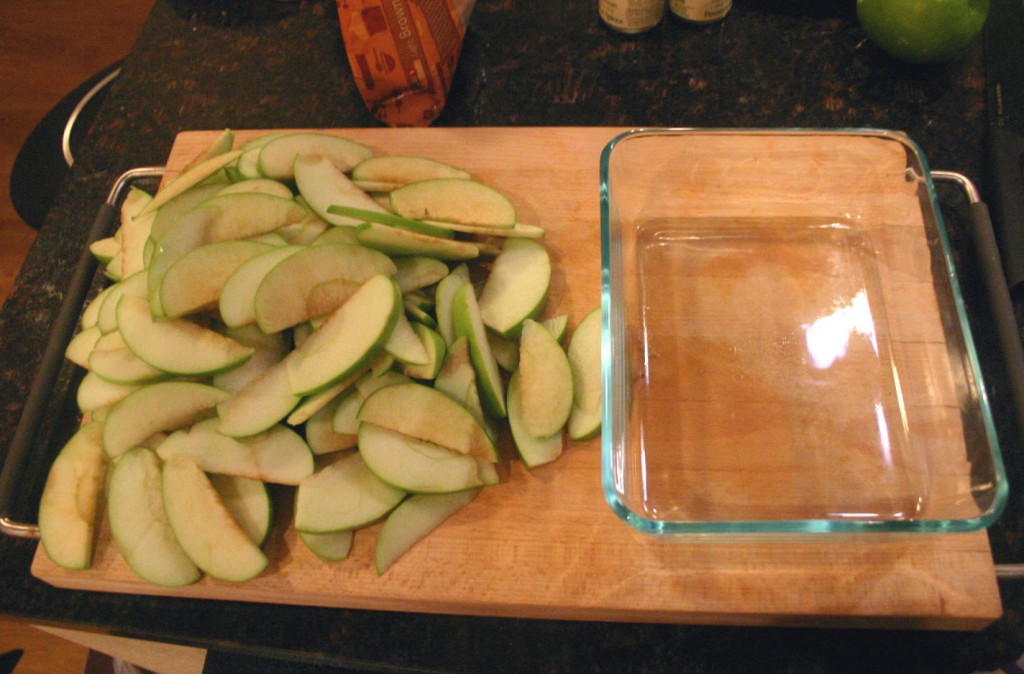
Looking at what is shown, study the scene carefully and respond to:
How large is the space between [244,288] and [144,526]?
1.12ft

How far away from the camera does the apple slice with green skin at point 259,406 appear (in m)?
0.93

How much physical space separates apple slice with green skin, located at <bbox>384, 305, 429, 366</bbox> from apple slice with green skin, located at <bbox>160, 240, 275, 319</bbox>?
235 mm

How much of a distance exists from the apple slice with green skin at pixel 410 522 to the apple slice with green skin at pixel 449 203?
0.42 metres

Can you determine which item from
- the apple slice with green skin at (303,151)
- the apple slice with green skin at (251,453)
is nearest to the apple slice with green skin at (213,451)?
the apple slice with green skin at (251,453)

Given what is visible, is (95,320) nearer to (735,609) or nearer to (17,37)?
(735,609)

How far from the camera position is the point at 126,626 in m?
1.00

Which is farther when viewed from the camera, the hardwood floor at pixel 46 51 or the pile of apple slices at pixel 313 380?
the hardwood floor at pixel 46 51

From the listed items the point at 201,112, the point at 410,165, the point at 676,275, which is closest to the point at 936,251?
the point at 676,275

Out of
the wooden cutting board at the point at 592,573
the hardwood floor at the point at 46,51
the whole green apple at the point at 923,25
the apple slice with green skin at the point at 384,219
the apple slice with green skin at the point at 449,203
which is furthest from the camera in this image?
the hardwood floor at the point at 46,51

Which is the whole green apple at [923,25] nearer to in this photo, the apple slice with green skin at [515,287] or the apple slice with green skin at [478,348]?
the apple slice with green skin at [515,287]

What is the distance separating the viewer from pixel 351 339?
0.91 meters

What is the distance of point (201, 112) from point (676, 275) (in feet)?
3.61

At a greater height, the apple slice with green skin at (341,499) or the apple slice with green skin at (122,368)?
the apple slice with green skin at (122,368)

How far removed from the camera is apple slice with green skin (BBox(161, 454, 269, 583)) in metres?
0.90
